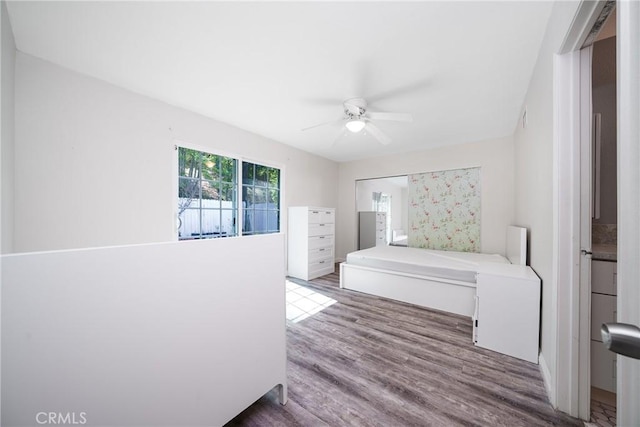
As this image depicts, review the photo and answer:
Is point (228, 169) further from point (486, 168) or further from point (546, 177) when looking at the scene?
point (486, 168)

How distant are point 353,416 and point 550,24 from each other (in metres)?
2.65

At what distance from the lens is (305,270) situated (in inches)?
153

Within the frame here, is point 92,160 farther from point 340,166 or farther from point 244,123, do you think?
point 340,166

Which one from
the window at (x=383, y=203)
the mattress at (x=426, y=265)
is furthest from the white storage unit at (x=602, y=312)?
the window at (x=383, y=203)

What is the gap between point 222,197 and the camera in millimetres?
3307

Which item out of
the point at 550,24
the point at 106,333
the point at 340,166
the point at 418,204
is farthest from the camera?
the point at 340,166

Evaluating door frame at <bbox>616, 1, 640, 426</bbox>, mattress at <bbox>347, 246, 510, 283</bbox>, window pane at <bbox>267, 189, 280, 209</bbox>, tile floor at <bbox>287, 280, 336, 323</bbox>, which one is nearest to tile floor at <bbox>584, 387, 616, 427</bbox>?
mattress at <bbox>347, 246, 510, 283</bbox>

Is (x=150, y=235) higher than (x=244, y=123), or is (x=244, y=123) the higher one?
(x=244, y=123)

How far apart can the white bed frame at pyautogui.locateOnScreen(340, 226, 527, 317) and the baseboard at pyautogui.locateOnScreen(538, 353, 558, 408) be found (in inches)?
31.8

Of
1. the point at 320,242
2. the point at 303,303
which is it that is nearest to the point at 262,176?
the point at 320,242

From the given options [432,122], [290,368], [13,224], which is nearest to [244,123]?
[13,224]

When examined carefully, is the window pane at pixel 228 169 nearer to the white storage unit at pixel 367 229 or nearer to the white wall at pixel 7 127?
the white wall at pixel 7 127

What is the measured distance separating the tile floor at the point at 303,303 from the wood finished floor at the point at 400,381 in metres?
0.23

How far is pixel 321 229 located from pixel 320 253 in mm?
438
